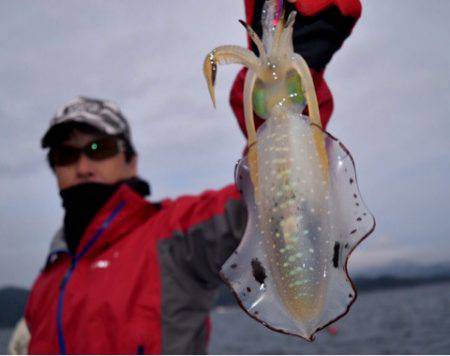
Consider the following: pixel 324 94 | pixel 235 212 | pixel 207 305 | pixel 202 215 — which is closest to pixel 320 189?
pixel 324 94

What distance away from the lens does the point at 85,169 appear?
489 centimetres

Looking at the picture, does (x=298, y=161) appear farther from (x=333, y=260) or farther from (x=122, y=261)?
(x=122, y=261)

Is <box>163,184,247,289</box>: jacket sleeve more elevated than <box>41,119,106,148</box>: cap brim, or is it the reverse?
<box>41,119,106,148</box>: cap brim

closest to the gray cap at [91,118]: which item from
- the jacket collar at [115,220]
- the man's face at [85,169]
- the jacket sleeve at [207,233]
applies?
the man's face at [85,169]

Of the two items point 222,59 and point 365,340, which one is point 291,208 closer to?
point 222,59

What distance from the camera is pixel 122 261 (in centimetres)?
454

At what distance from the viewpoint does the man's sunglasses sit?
494 centimetres

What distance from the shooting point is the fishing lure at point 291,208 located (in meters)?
1.34

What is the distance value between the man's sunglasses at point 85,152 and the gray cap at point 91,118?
14 cm

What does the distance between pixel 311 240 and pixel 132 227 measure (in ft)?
12.3

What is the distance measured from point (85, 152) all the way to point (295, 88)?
3.85 meters

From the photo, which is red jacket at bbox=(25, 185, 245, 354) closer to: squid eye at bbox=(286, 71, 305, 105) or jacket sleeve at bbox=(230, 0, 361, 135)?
jacket sleeve at bbox=(230, 0, 361, 135)

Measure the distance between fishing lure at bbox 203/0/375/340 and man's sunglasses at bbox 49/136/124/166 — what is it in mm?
3752

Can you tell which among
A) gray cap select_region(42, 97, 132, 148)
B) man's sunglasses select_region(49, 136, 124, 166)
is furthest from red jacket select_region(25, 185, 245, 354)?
gray cap select_region(42, 97, 132, 148)
